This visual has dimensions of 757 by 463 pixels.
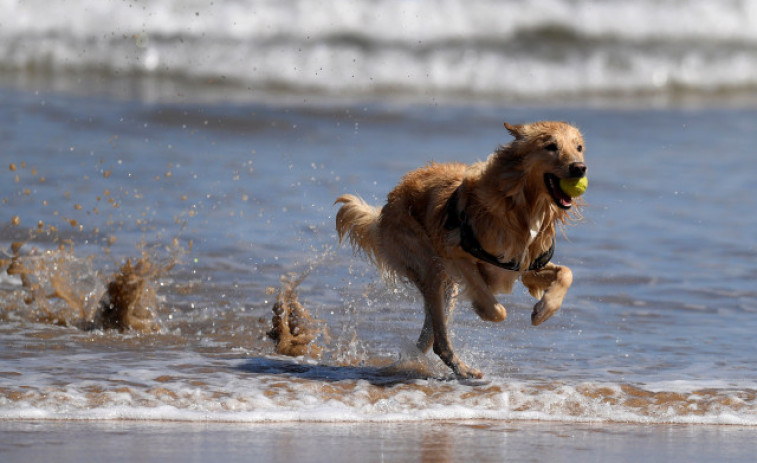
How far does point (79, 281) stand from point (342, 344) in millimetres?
2036

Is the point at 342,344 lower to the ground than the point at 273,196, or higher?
lower

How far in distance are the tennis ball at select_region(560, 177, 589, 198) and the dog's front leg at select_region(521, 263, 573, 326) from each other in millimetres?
636

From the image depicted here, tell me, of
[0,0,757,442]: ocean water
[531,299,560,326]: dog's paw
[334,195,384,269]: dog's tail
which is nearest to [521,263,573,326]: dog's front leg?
[531,299,560,326]: dog's paw

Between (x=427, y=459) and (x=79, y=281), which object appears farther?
(x=79, y=281)

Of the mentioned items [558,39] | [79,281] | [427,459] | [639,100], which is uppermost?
[558,39]

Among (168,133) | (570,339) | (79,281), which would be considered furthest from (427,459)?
(168,133)

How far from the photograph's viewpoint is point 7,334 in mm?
Answer: 6730

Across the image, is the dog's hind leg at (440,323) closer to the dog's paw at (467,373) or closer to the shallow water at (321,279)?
the dog's paw at (467,373)

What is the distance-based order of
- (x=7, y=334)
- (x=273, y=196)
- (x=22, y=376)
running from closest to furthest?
1. (x=22, y=376)
2. (x=7, y=334)
3. (x=273, y=196)

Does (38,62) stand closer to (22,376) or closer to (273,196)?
(273,196)

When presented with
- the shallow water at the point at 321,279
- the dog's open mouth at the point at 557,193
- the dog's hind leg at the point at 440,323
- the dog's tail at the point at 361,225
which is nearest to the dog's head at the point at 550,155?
the dog's open mouth at the point at 557,193

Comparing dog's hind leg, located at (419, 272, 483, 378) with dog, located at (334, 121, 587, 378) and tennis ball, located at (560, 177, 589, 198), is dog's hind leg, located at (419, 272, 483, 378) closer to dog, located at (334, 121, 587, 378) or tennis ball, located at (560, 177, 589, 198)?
dog, located at (334, 121, 587, 378)

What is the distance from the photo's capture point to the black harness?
5945 mm

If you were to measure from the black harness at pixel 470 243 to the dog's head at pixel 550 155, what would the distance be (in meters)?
0.45
